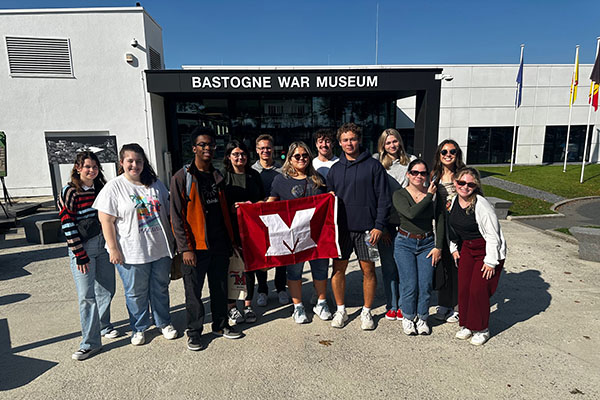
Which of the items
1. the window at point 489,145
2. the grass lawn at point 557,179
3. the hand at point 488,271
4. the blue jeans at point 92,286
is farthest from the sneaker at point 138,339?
the window at point 489,145

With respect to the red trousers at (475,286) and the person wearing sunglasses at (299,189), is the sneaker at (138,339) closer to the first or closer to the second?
the person wearing sunglasses at (299,189)

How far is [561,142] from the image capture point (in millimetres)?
23453

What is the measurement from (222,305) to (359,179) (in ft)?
6.76

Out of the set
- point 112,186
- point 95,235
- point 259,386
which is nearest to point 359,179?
point 259,386

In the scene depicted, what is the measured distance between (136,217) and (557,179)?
19.4 meters

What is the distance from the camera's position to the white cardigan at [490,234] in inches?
133

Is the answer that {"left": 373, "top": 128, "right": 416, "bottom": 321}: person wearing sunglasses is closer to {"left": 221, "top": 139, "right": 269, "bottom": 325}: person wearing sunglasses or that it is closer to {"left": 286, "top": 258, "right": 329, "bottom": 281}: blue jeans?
{"left": 286, "top": 258, "right": 329, "bottom": 281}: blue jeans

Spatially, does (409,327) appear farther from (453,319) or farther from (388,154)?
(388,154)

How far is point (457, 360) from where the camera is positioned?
3.29 metres

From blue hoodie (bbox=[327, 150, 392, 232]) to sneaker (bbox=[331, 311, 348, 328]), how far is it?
1.03m

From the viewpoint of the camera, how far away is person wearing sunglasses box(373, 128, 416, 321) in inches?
158

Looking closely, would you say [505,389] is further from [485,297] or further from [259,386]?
[259,386]

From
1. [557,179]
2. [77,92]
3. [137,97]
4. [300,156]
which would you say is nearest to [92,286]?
[300,156]

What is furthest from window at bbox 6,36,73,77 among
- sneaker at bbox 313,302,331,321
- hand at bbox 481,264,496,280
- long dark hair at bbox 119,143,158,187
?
hand at bbox 481,264,496,280
